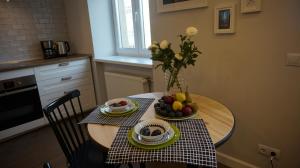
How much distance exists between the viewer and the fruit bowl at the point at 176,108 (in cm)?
123

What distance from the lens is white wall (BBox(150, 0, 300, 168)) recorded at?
1428 millimetres

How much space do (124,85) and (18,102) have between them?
1308 mm

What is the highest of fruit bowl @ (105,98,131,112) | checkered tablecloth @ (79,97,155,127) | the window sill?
the window sill

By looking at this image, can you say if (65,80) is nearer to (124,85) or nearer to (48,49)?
(48,49)

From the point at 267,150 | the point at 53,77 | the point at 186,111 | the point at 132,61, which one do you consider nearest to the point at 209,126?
the point at 186,111

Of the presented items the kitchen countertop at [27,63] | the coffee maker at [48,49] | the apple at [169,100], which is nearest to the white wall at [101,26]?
the kitchen countertop at [27,63]

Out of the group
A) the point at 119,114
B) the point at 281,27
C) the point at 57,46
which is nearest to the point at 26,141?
the point at 57,46

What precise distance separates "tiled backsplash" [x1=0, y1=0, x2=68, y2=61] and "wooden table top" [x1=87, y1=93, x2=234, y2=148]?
97.5 inches

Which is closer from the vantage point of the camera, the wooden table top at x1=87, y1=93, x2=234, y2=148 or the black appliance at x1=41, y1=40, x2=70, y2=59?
the wooden table top at x1=87, y1=93, x2=234, y2=148

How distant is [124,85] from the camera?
276 centimetres

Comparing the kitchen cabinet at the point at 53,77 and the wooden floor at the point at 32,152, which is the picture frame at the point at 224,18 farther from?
the kitchen cabinet at the point at 53,77

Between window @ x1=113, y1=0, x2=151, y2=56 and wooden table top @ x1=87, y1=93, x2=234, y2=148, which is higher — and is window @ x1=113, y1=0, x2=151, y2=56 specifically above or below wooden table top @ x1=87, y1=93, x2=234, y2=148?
above

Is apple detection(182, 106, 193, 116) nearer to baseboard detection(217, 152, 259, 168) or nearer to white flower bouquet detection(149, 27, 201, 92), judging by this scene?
white flower bouquet detection(149, 27, 201, 92)

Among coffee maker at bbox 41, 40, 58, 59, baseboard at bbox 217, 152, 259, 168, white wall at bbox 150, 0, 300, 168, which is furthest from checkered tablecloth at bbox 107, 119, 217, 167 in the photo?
coffee maker at bbox 41, 40, 58, 59
